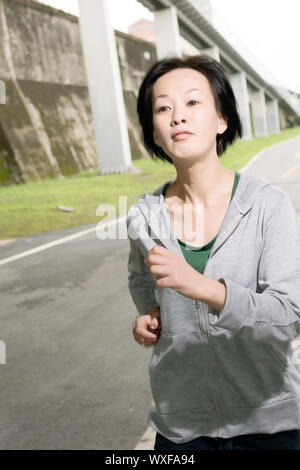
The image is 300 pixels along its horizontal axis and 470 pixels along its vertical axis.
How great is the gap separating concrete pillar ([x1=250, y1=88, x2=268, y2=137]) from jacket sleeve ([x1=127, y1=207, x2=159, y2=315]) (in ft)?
173

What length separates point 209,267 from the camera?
4.88 feet

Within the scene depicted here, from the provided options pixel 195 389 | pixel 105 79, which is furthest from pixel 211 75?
pixel 105 79

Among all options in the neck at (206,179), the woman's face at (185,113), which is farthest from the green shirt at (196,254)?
the woman's face at (185,113)

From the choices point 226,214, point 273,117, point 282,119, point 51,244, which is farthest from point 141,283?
point 282,119

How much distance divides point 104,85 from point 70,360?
17.7 metres

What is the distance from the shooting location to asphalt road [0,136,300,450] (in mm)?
3178

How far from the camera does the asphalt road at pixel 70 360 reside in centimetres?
318

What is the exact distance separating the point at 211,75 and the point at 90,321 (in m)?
3.81

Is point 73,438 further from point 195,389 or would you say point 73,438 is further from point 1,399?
point 195,389

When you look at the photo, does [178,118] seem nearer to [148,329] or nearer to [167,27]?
[148,329]

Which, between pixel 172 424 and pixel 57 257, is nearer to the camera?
pixel 172 424

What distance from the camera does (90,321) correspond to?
5.16m

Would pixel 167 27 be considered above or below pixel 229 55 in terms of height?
above

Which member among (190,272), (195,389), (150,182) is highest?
(190,272)
